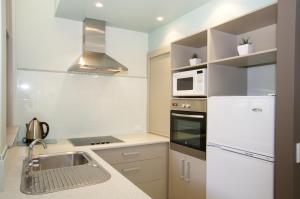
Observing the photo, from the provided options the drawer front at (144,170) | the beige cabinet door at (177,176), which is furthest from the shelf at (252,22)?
the drawer front at (144,170)

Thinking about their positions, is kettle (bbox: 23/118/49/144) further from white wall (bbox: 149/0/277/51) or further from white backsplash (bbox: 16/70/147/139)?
white wall (bbox: 149/0/277/51)

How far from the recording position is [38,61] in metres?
2.60

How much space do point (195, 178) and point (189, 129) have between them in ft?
1.59

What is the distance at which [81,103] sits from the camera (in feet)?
9.36

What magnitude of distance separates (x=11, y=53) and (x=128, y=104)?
156cm

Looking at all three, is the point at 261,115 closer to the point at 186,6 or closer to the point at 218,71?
the point at 218,71

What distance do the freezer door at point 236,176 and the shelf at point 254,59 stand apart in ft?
2.49

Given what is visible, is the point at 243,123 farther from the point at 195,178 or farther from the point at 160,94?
the point at 160,94

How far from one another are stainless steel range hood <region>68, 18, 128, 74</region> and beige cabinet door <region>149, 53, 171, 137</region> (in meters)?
0.56

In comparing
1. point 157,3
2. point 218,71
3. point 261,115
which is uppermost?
point 157,3

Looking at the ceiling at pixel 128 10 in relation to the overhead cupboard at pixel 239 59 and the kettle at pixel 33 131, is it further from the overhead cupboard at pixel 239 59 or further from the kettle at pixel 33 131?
the kettle at pixel 33 131

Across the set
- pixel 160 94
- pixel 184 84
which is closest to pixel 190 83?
pixel 184 84

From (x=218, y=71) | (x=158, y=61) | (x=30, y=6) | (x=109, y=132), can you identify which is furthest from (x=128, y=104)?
(x=30, y=6)

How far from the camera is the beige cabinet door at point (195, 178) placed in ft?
6.77
